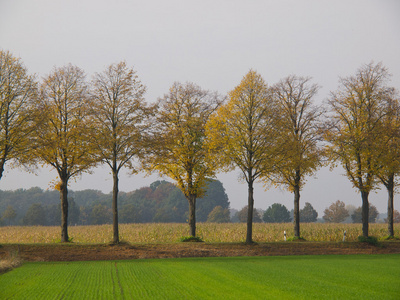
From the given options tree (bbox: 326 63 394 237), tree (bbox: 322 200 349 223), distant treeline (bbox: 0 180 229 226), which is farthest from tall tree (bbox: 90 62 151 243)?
tree (bbox: 322 200 349 223)

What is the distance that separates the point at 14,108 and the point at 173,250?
1391 cm

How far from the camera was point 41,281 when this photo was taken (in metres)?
14.0

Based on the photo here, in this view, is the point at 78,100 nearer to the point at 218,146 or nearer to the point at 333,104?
the point at 218,146

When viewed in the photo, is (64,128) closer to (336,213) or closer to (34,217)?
(34,217)

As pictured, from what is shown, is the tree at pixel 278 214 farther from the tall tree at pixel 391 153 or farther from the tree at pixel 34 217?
the tall tree at pixel 391 153

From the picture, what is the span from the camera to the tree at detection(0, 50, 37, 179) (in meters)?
23.9

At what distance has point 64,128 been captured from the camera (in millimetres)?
28328

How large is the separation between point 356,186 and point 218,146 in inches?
484

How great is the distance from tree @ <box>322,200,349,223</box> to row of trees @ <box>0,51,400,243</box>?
240 ft

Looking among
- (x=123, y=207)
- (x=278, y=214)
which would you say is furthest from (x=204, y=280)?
(x=278, y=214)

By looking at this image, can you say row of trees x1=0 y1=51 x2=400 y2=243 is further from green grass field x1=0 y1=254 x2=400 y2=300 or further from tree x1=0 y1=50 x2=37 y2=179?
green grass field x1=0 y1=254 x2=400 y2=300

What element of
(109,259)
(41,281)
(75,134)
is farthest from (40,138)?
(41,281)

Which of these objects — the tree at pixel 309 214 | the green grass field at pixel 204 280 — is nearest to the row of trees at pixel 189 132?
the green grass field at pixel 204 280

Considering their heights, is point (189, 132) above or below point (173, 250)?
above
